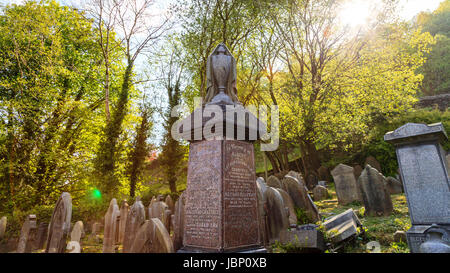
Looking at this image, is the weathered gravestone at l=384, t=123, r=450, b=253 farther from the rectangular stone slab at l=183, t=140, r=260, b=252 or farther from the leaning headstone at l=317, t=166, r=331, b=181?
the leaning headstone at l=317, t=166, r=331, b=181

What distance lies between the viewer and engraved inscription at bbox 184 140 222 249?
341cm

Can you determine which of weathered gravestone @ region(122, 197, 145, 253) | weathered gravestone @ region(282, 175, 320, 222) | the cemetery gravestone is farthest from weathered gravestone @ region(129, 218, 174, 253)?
the cemetery gravestone

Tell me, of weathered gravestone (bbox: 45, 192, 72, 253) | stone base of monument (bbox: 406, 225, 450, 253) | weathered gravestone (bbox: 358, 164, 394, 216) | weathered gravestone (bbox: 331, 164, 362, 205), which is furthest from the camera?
weathered gravestone (bbox: 331, 164, 362, 205)

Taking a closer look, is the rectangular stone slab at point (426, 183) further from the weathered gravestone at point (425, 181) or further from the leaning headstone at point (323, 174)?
the leaning headstone at point (323, 174)

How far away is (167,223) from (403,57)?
55.2ft

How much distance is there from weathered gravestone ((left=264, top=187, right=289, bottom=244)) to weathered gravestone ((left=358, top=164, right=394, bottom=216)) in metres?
3.61

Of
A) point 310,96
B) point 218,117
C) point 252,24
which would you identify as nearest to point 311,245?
point 218,117

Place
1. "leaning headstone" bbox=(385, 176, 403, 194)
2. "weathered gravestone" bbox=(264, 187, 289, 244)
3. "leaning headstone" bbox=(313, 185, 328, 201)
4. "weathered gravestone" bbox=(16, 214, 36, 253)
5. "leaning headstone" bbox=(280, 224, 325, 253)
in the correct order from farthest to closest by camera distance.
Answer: "leaning headstone" bbox=(313, 185, 328, 201) → "leaning headstone" bbox=(385, 176, 403, 194) → "weathered gravestone" bbox=(16, 214, 36, 253) → "weathered gravestone" bbox=(264, 187, 289, 244) → "leaning headstone" bbox=(280, 224, 325, 253)

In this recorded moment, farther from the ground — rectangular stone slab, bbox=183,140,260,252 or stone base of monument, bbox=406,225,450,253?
rectangular stone slab, bbox=183,140,260,252

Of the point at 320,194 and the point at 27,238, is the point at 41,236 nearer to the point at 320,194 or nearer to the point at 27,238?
the point at 27,238

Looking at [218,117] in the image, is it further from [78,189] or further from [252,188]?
[78,189]

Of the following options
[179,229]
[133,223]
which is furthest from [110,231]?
[179,229]

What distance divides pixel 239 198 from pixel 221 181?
0.45 m

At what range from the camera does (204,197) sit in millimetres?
3648
